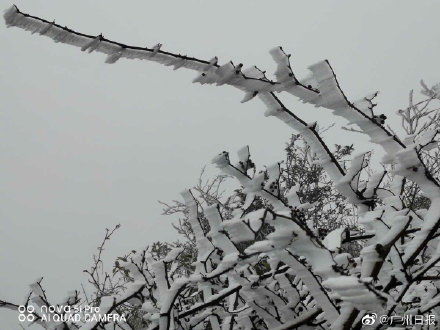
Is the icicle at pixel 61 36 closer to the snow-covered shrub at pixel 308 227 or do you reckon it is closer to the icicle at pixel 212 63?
the snow-covered shrub at pixel 308 227

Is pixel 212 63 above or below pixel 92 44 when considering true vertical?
below

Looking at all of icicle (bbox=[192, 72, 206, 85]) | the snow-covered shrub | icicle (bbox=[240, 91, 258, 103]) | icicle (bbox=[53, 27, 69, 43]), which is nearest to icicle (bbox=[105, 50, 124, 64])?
the snow-covered shrub

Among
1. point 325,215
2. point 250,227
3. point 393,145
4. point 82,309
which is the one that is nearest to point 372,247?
point 250,227

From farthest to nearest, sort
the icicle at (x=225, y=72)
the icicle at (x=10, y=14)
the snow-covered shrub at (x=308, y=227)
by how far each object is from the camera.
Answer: the icicle at (x=225, y=72), the icicle at (x=10, y=14), the snow-covered shrub at (x=308, y=227)

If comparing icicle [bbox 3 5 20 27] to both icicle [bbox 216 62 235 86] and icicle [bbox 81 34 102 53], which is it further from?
icicle [bbox 216 62 235 86]

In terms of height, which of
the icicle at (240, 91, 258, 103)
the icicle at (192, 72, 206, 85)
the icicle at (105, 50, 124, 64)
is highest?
the icicle at (105, 50, 124, 64)

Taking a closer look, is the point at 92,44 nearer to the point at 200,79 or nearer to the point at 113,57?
the point at 113,57

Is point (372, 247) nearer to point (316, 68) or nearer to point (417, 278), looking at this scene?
point (417, 278)

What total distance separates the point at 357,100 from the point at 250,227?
71 centimetres

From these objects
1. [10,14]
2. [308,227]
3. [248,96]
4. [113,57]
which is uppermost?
[10,14]

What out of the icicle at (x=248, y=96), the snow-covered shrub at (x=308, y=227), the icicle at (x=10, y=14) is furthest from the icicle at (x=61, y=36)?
the icicle at (x=248, y=96)

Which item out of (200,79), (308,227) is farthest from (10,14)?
(308,227)

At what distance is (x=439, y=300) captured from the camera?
1.25 m

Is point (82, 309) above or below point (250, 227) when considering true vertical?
above
